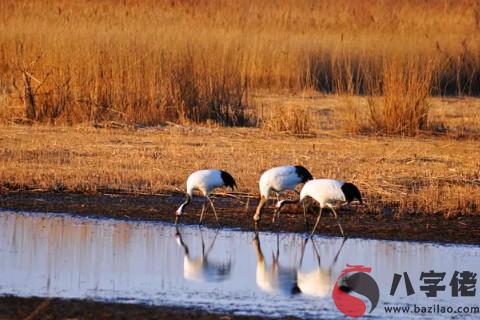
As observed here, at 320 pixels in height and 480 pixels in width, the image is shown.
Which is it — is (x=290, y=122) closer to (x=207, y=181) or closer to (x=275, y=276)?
(x=207, y=181)

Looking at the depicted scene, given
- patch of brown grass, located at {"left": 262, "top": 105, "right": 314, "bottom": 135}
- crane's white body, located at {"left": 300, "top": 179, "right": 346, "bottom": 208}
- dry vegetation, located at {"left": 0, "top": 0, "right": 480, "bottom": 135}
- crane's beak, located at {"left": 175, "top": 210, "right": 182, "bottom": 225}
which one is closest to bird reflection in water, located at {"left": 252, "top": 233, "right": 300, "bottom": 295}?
crane's white body, located at {"left": 300, "top": 179, "right": 346, "bottom": 208}

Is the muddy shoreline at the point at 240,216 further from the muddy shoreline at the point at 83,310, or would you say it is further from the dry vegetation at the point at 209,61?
the dry vegetation at the point at 209,61

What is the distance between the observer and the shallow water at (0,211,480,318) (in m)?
7.69

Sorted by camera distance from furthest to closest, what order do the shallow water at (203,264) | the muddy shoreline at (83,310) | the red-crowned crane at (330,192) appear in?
the red-crowned crane at (330,192)
the shallow water at (203,264)
the muddy shoreline at (83,310)

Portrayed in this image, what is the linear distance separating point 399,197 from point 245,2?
59.5ft

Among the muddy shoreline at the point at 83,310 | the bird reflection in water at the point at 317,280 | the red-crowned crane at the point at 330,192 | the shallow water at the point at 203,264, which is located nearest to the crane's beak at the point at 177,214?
the shallow water at the point at 203,264

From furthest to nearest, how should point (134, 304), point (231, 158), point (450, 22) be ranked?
point (450, 22) < point (231, 158) < point (134, 304)

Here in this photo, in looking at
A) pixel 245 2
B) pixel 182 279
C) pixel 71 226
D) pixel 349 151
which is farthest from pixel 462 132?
pixel 245 2

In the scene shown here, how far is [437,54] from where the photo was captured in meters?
22.6

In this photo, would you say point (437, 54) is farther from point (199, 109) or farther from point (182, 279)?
point (182, 279)

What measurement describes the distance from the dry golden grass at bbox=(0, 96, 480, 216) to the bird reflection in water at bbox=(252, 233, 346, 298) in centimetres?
238

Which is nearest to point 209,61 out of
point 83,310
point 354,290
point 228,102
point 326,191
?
point 228,102

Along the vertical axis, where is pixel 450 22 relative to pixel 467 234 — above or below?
above

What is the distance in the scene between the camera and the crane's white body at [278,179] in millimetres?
10453
